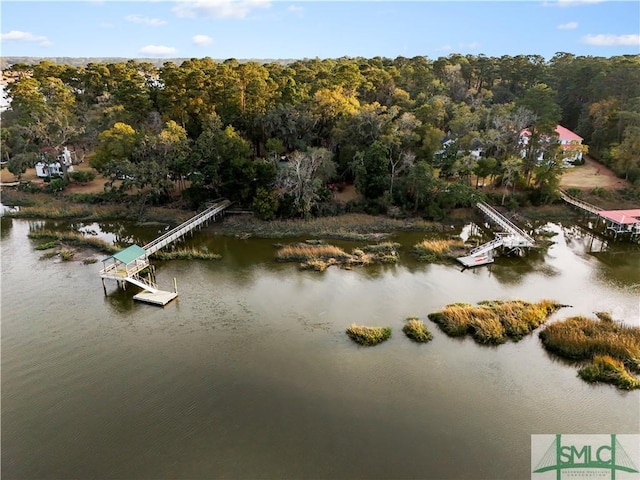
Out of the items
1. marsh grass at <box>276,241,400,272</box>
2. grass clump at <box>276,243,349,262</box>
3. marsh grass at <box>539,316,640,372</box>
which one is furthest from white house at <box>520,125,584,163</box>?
grass clump at <box>276,243,349,262</box>

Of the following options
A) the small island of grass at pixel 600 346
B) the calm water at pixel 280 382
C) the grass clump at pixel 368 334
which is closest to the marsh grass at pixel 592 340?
the small island of grass at pixel 600 346

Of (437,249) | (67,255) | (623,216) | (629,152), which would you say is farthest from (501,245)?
(67,255)

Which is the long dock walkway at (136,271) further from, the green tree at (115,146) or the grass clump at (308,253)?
the green tree at (115,146)

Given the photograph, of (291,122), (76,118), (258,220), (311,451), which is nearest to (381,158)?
(291,122)

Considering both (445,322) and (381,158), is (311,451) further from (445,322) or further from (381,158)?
(381,158)

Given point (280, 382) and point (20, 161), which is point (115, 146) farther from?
point (280, 382)

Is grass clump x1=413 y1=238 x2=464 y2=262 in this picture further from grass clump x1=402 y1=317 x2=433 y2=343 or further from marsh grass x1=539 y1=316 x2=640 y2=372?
marsh grass x1=539 y1=316 x2=640 y2=372
